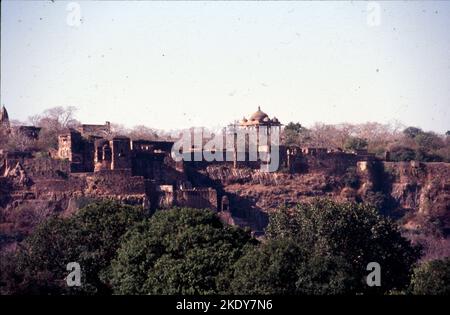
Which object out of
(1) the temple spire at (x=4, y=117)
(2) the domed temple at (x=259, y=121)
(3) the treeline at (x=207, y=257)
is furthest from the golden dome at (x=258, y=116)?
(3) the treeline at (x=207, y=257)

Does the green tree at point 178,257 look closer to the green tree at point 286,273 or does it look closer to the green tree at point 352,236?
the green tree at point 286,273

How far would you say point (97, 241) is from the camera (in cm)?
3094

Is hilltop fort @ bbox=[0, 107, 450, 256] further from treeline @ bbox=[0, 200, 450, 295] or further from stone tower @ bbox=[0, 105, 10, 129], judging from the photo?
treeline @ bbox=[0, 200, 450, 295]

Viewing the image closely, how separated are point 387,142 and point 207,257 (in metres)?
37.8

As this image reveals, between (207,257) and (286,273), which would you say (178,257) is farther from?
(286,273)

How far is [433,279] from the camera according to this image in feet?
87.2

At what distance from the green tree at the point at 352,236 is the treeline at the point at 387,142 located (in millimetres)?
23416

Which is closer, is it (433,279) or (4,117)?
(433,279)

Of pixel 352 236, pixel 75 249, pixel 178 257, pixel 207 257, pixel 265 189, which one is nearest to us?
pixel 207 257

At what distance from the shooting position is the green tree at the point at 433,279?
86.1ft

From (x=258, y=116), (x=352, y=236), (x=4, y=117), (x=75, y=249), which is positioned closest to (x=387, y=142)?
(x=258, y=116)
